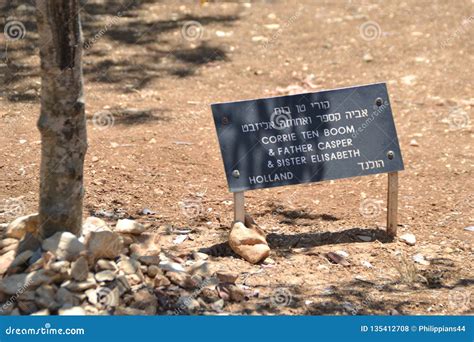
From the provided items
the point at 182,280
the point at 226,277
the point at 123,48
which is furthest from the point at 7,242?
the point at 123,48

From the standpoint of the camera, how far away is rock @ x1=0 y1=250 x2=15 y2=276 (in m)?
5.49

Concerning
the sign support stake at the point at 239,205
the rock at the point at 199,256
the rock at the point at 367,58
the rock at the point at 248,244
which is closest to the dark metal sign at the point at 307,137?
the sign support stake at the point at 239,205

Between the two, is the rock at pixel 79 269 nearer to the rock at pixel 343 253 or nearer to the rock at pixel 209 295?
the rock at pixel 209 295

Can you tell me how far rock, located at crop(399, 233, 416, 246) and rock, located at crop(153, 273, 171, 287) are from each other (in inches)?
77.8

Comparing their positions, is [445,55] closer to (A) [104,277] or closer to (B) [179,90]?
(B) [179,90]

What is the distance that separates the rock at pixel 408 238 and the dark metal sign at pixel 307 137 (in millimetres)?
556

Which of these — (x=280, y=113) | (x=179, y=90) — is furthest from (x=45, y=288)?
(x=179, y=90)

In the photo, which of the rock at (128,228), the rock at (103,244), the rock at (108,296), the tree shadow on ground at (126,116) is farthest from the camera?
the tree shadow on ground at (126,116)

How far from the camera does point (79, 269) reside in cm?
529

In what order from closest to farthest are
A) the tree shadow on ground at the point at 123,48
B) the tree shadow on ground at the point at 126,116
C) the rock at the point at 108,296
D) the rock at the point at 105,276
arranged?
the rock at the point at 108,296 < the rock at the point at 105,276 < the tree shadow on ground at the point at 126,116 < the tree shadow on ground at the point at 123,48

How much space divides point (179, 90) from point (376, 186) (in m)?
2.87

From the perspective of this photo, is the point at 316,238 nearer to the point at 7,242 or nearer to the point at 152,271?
the point at 152,271

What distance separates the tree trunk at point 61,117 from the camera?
5.29 meters

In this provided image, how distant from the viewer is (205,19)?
11523mm
